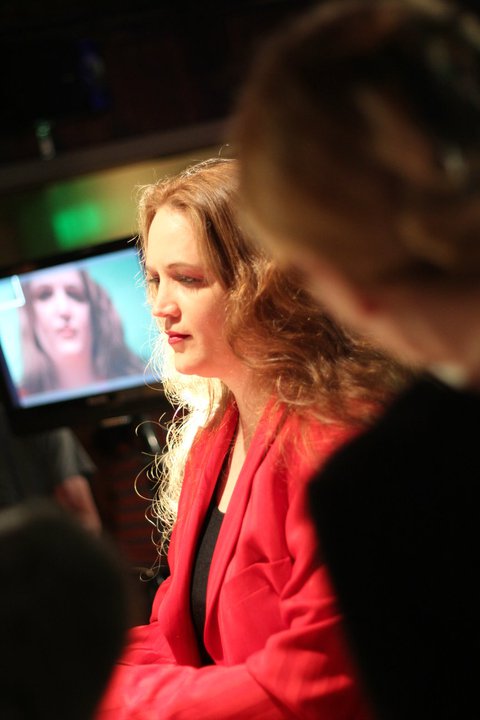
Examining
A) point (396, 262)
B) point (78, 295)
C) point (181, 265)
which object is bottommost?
point (78, 295)

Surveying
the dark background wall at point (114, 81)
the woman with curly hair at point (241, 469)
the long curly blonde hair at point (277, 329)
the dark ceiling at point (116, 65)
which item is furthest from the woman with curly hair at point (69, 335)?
the dark ceiling at point (116, 65)

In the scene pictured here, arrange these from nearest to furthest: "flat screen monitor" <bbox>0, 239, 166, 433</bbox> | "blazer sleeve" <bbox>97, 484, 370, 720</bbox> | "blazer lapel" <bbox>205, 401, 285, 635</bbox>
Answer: "blazer sleeve" <bbox>97, 484, 370, 720</bbox> → "blazer lapel" <bbox>205, 401, 285, 635</bbox> → "flat screen monitor" <bbox>0, 239, 166, 433</bbox>

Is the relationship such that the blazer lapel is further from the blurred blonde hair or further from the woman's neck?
the blurred blonde hair

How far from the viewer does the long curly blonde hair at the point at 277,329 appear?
1544mm

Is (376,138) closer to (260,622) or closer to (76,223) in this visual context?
(260,622)

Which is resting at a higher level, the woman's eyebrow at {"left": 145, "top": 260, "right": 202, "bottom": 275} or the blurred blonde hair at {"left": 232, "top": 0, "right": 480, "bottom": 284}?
the blurred blonde hair at {"left": 232, "top": 0, "right": 480, "bottom": 284}

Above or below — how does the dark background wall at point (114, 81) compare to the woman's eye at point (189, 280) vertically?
above

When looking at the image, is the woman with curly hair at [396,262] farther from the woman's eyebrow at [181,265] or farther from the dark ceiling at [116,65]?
the dark ceiling at [116,65]

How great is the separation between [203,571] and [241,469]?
0.19m

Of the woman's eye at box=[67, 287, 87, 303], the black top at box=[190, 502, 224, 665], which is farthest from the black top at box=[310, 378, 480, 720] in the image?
the woman's eye at box=[67, 287, 87, 303]

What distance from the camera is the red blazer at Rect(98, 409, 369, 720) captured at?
4.39 ft

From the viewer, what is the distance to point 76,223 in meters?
4.24

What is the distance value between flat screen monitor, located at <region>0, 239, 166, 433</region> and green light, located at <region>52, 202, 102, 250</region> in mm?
1498

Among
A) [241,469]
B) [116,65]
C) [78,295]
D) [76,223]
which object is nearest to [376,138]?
[241,469]
